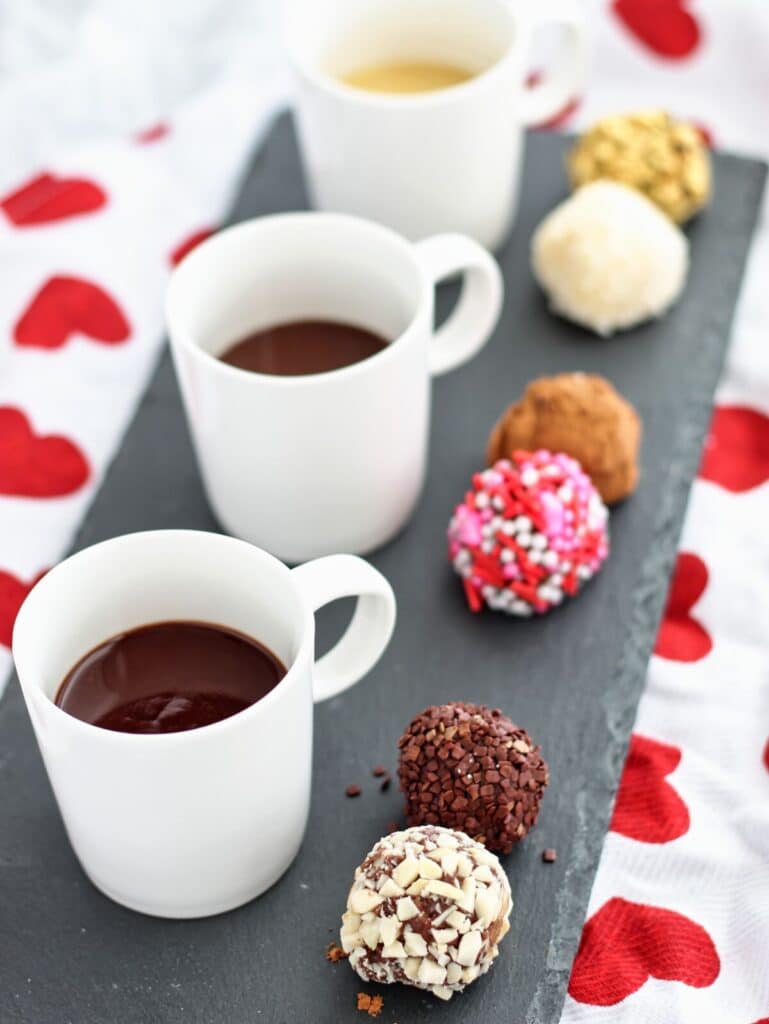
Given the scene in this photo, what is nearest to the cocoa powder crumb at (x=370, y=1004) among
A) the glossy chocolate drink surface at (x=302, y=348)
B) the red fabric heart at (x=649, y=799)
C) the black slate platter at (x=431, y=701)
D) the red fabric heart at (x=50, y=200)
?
the black slate platter at (x=431, y=701)

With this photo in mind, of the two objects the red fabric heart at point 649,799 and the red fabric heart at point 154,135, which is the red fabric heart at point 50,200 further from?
the red fabric heart at point 649,799

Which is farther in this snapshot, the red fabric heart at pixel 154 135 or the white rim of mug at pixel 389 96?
the red fabric heart at pixel 154 135

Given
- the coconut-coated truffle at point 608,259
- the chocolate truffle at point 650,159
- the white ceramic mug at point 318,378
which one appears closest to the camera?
the white ceramic mug at point 318,378

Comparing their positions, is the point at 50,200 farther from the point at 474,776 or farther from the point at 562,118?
the point at 474,776

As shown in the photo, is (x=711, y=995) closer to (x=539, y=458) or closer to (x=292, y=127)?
(x=539, y=458)

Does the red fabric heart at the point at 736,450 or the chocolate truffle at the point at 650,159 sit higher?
the chocolate truffle at the point at 650,159

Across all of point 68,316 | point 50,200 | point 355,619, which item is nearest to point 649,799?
point 355,619

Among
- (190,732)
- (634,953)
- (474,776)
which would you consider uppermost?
(190,732)
